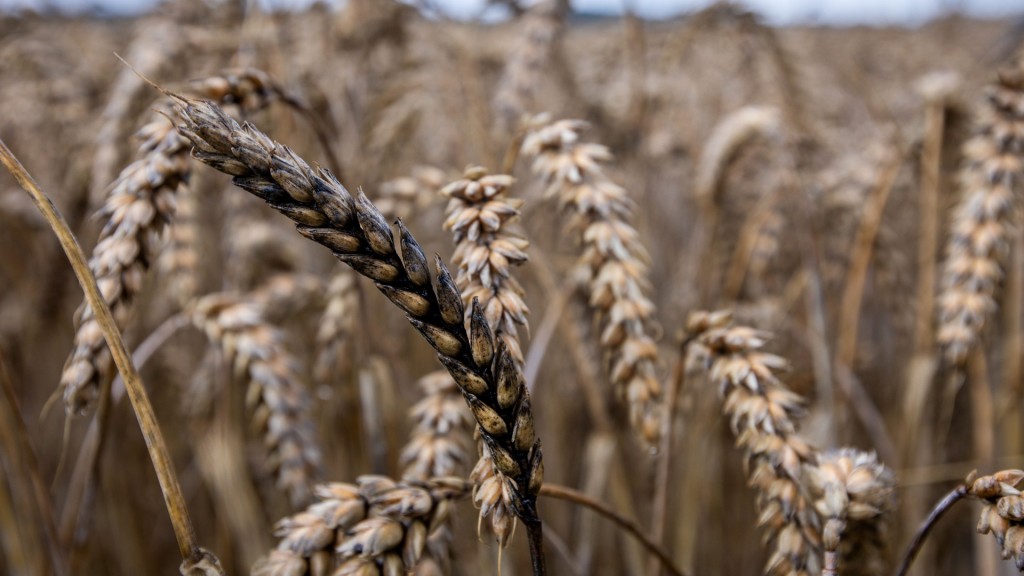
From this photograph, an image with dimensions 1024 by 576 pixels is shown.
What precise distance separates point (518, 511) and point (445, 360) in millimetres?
132

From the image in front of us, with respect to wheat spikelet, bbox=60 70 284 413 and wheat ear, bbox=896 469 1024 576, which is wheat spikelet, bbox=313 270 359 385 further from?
wheat ear, bbox=896 469 1024 576

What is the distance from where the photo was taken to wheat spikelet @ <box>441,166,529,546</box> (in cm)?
54

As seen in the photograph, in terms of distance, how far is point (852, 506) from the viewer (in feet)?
2.19

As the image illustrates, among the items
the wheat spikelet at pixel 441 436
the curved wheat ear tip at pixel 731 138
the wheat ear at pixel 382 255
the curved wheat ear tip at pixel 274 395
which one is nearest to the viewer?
the wheat ear at pixel 382 255

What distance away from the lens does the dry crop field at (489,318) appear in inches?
23.2

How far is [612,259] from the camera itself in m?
0.78

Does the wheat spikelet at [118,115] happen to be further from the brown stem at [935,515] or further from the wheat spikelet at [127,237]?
the brown stem at [935,515]

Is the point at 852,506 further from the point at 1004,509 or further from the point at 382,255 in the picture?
the point at 382,255

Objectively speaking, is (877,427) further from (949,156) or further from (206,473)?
(206,473)

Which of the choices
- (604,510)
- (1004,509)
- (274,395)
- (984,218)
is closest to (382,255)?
(604,510)

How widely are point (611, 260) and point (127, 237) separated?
19.6 inches

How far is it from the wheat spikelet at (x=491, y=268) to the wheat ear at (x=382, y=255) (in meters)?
0.05

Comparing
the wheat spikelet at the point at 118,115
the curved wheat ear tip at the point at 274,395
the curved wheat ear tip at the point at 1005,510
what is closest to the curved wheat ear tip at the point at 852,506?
the curved wheat ear tip at the point at 1005,510

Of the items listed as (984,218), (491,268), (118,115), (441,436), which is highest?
(118,115)
